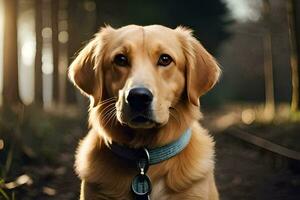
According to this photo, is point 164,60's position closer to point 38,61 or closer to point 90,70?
point 90,70

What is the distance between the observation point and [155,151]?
4879 millimetres

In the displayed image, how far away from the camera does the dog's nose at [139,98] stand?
4445mm

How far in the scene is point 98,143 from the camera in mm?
5082

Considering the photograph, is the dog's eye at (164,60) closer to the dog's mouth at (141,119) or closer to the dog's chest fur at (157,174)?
the dog's mouth at (141,119)

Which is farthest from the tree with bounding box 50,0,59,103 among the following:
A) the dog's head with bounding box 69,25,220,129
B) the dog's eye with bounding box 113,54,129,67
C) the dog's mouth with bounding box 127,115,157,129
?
the dog's mouth with bounding box 127,115,157,129

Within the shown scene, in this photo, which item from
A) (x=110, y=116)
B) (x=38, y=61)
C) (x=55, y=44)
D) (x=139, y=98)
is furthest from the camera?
(x=55, y=44)

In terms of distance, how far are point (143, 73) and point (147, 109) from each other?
29 centimetres

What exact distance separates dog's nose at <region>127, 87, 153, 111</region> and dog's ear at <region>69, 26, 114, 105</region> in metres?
0.58

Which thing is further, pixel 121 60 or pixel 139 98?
pixel 121 60

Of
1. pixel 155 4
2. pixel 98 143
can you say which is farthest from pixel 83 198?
pixel 155 4

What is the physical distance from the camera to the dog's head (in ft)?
15.0

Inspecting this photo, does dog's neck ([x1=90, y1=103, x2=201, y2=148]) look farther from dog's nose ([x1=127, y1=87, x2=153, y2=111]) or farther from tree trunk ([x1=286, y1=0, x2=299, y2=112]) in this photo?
tree trunk ([x1=286, y1=0, x2=299, y2=112])

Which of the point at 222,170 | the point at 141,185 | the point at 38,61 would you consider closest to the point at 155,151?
the point at 141,185

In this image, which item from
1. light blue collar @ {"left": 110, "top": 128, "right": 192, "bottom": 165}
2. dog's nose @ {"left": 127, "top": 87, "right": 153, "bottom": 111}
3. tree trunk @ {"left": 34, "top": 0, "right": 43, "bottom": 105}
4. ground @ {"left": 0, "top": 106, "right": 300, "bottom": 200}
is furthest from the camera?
tree trunk @ {"left": 34, "top": 0, "right": 43, "bottom": 105}
